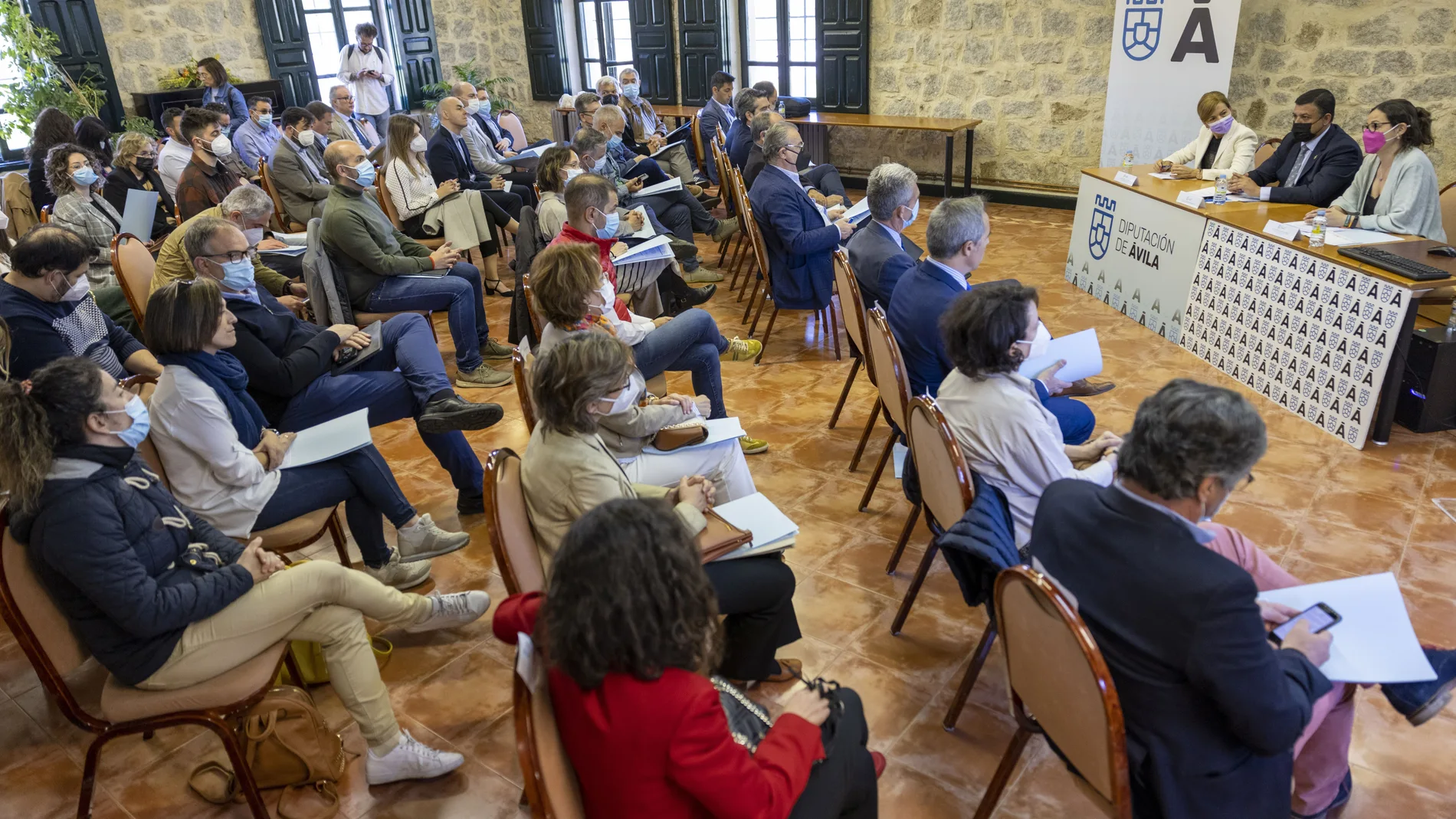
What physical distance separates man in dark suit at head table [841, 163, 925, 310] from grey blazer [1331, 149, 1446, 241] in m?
2.21

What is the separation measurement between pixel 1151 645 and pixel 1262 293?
3348 mm

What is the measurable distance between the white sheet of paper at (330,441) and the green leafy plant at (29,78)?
20.8ft

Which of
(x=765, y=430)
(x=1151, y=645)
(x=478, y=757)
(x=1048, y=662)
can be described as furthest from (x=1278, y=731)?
(x=765, y=430)

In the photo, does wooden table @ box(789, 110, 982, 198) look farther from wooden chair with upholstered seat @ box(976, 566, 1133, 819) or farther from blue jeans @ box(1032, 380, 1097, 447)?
wooden chair with upholstered seat @ box(976, 566, 1133, 819)

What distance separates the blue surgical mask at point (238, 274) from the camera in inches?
130

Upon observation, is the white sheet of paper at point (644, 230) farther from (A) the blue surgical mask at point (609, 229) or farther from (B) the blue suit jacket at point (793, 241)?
(A) the blue surgical mask at point (609, 229)

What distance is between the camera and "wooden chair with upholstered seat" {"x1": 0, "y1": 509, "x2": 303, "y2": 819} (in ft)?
6.38

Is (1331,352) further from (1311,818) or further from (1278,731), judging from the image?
(1278,731)

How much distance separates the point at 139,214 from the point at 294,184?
1.05 metres

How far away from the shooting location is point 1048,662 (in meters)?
1.68

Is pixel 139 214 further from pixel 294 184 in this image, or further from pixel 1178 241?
pixel 1178 241

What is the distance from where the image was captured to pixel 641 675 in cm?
135

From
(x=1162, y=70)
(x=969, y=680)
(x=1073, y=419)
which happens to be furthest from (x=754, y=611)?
(x=1162, y=70)

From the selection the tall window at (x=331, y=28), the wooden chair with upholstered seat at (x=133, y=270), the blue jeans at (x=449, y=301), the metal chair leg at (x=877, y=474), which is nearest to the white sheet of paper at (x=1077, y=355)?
the metal chair leg at (x=877, y=474)
